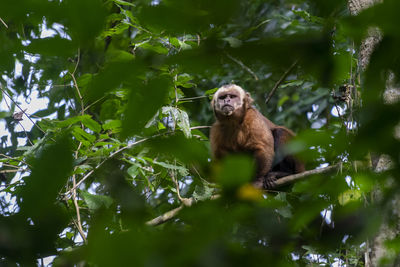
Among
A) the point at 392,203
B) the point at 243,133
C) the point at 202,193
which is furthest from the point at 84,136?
the point at 392,203

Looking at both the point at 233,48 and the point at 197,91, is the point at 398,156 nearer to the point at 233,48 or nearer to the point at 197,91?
the point at 233,48

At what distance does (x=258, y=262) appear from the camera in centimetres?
70

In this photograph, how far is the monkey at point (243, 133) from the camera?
7.48 m

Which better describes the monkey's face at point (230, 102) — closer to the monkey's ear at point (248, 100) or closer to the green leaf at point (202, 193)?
the monkey's ear at point (248, 100)

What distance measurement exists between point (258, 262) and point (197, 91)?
773cm

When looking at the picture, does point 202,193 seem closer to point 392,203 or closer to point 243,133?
point 243,133

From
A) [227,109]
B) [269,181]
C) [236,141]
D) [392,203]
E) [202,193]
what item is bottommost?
[392,203]

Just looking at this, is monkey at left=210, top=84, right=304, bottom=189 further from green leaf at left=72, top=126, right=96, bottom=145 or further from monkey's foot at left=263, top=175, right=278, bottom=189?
green leaf at left=72, top=126, right=96, bottom=145

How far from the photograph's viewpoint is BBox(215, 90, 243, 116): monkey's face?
24.8ft

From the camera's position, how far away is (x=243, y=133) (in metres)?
7.68

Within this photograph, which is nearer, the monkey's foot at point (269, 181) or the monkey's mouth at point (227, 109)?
the monkey's foot at point (269, 181)

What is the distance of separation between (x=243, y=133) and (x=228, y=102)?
55 cm

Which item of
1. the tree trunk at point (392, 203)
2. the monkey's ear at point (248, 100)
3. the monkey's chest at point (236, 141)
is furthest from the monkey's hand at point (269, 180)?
the tree trunk at point (392, 203)

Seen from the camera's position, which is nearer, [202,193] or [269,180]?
[202,193]
